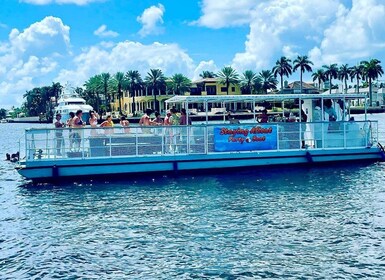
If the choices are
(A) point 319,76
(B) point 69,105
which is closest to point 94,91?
(A) point 319,76

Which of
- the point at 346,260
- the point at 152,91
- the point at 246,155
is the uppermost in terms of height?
the point at 152,91

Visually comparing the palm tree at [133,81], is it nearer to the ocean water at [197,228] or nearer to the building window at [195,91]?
the building window at [195,91]

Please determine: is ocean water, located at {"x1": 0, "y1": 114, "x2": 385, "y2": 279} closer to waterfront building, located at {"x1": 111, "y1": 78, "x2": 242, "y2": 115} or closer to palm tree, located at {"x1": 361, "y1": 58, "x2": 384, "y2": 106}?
waterfront building, located at {"x1": 111, "y1": 78, "x2": 242, "y2": 115}

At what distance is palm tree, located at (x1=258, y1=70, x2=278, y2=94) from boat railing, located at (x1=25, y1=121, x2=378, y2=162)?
4631 inches

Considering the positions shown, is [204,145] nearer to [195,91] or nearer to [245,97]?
[245,97]

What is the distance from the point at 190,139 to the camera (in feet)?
81.8

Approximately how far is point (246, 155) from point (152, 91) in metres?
118

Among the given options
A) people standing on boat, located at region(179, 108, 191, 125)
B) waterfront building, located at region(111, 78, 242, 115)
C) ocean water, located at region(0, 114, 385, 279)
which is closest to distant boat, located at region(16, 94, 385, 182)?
people standing on boat, located at region(179, 108, 191, 125)

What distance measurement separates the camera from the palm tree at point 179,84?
13988 centimetres

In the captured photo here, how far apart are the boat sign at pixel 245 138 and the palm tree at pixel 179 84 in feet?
374

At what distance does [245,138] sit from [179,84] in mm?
115425

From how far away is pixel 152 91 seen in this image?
466 ft

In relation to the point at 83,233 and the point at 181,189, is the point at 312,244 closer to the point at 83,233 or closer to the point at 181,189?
the point at 83,233

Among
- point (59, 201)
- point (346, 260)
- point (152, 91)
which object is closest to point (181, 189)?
point (59, 201)
